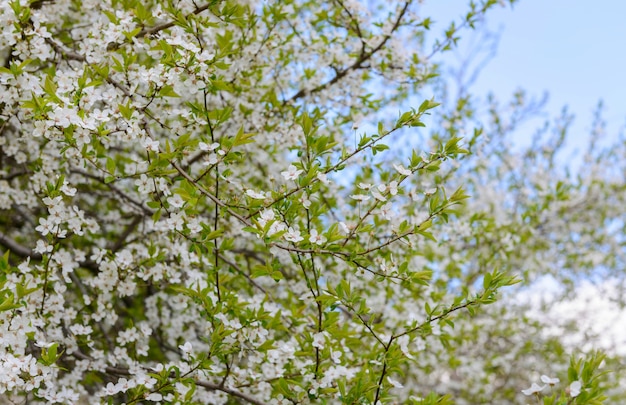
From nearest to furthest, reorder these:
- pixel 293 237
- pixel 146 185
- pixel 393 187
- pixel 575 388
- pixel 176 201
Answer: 1. pixel 575 388
2. pixel 293 237
3. pixel 393 187
4. pixel 176 201
5. pixel 146 185

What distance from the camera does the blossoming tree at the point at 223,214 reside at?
7.29 ft

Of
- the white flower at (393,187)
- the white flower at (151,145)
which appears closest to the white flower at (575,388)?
the white flower at (393,187)

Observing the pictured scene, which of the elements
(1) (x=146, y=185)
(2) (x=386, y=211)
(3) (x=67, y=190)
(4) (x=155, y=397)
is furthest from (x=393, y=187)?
(3) (x=67, y=190)

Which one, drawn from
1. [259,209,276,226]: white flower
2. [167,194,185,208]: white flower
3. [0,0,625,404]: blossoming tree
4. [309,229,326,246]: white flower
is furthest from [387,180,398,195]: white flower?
[167,194,185,208]: white flower

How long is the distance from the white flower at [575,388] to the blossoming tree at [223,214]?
3 cm

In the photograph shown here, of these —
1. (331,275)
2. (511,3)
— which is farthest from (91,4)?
(511,3)

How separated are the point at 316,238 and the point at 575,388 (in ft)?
3.19

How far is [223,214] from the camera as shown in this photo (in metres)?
2.21

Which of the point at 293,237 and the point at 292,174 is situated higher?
the point at 292,174

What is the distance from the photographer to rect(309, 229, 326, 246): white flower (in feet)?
6.94

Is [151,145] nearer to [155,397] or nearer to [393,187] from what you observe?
[393,187]

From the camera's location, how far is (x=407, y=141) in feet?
24.7

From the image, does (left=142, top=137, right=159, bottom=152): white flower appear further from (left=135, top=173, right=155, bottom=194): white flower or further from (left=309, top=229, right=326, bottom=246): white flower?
(left=309, top=229, right=326, bottom=246): white flower

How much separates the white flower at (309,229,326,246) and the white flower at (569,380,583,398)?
36.7 inches
